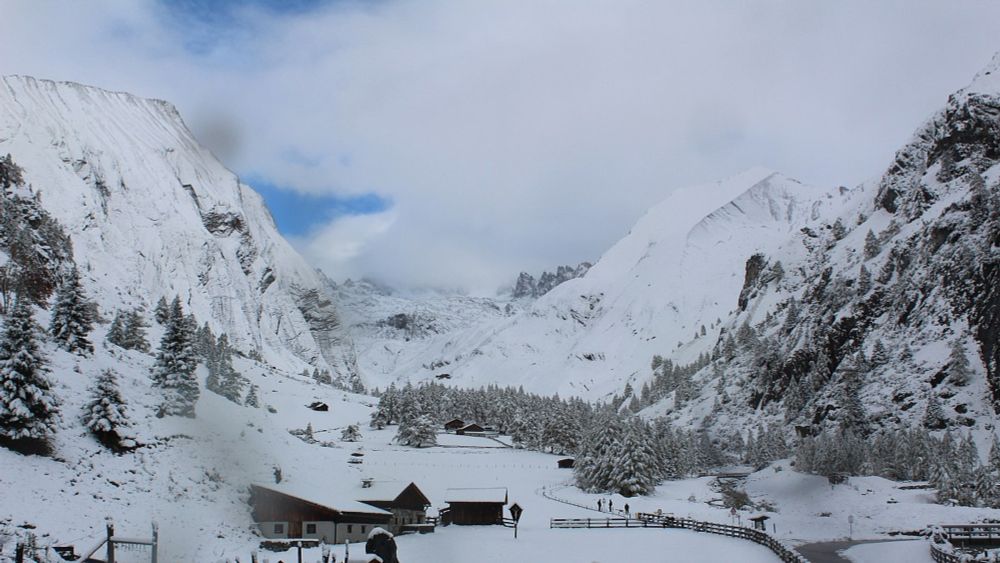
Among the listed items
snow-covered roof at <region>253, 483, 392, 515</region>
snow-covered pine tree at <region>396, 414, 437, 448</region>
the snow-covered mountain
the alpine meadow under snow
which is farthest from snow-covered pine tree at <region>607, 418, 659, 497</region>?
snow-covered roof at <region>253, 483, 392, 515</region>

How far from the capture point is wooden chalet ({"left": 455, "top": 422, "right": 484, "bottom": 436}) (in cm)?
13988

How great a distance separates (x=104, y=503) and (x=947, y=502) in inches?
2471

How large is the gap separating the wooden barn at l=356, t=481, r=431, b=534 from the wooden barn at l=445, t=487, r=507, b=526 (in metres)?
2.76

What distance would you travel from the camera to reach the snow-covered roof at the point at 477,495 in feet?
195

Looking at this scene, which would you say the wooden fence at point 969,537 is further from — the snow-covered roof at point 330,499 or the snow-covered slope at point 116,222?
the snow-covered slope at point 116,222

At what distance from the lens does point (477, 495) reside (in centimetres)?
6019

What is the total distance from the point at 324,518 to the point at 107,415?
44.5 ft

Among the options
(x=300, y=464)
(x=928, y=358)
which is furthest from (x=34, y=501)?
(x=928, y=358)

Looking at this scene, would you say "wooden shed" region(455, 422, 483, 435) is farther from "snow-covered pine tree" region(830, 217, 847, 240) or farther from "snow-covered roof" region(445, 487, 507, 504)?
"snow-covered pine tree" region(830, 217, 847, 240)

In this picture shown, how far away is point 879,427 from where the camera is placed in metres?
106

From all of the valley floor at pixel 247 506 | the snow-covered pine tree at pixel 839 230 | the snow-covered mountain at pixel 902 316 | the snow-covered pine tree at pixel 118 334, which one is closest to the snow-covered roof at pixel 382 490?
the valley floor at pixel 247 506

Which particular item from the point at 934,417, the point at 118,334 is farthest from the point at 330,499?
the point at 934,417

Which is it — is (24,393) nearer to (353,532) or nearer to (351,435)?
(353,532)

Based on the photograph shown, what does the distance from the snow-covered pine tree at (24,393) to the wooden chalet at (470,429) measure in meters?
100
